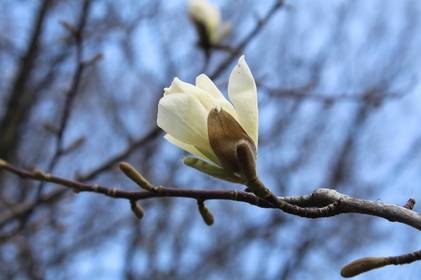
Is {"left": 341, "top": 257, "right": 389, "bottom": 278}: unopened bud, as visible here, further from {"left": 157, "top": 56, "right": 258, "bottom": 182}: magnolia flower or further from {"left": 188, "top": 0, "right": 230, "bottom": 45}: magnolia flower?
{"left": 188, "top": 0, "right": 230, "bottom": 45}: magnolia flower

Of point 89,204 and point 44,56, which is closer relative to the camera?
point 44,56

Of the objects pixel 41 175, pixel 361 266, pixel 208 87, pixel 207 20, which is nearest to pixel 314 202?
pixel 361 266

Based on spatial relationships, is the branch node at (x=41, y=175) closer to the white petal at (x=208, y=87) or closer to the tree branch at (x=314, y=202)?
the tree branch at (x=314, y=202)

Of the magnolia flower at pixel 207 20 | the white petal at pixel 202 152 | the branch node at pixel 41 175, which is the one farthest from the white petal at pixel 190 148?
the magnolia flower at pixel 207 20

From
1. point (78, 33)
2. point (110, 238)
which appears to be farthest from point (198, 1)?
point (110, 238)

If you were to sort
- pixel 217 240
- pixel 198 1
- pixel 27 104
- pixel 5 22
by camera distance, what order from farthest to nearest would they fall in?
pixel 217 240 < pixel 5 22 < pixel 27 104 < pixel 198 1

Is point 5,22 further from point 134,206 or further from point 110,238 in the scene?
point 134,206

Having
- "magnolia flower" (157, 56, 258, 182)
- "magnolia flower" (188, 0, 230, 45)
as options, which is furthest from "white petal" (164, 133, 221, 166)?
"magnolia flower" (188, 0, 230, 45)

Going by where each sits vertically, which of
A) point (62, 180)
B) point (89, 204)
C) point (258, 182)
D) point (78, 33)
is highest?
point (89, 204)
